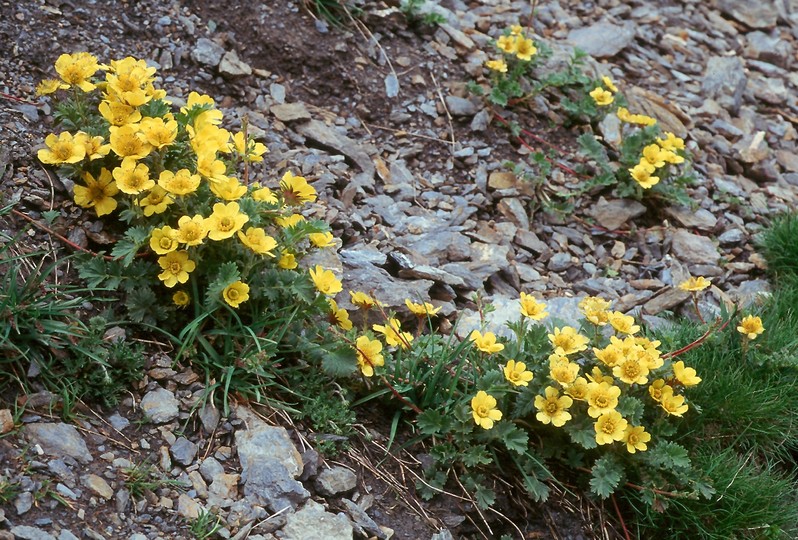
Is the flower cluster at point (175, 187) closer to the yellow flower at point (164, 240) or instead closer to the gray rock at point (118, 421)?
the yellow flower at point (164, 240)

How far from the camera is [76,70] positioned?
10.0ft

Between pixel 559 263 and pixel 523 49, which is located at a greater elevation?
pixel 523 49

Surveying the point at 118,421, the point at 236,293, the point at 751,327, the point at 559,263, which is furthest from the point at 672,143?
the point at 118,421

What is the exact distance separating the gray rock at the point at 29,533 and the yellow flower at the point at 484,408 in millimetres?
1326

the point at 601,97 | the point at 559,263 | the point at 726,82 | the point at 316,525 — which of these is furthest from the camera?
the point at 726,82

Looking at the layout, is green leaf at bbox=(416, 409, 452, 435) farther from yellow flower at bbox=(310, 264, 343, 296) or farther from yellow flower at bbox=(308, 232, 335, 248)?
yellow flower at bbox=(308, 232, 335, 248)

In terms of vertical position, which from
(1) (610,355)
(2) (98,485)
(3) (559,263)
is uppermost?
(1) (610,355)

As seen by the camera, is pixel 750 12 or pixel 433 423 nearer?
pixel 433 423

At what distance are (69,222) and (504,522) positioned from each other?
1838mm

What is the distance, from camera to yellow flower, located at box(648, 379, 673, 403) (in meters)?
3.03

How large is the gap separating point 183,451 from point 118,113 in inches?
47.2

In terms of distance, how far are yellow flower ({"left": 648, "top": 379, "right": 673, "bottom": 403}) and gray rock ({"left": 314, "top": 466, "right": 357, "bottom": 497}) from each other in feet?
3.56

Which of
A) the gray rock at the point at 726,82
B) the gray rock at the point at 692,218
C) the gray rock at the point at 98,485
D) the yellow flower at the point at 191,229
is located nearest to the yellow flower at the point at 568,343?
the yellow flower at the point at 191,229

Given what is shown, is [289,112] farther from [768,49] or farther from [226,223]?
[768,49]
